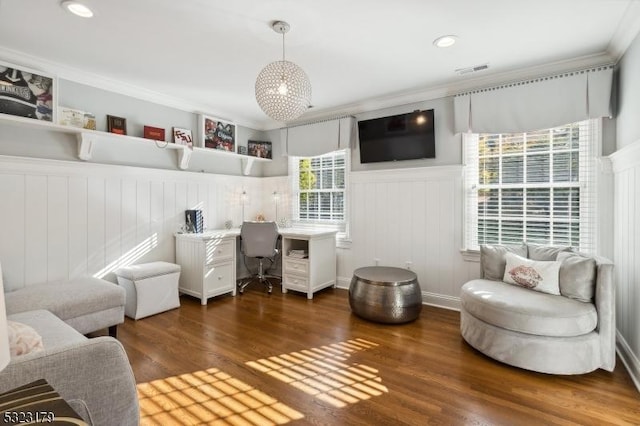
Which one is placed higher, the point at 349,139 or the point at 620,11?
the point at 620,11

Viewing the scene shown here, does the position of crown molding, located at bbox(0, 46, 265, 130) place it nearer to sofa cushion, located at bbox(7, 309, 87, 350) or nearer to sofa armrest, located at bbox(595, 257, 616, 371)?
sofa cushion, located at bbox(7, 309, 87, 350)

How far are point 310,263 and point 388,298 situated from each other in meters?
1.20

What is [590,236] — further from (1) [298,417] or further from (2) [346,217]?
(1) [298,417]

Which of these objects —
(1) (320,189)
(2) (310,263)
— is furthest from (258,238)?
(1) (320,189)

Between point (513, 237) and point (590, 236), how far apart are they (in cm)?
61

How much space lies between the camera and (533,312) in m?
2.27

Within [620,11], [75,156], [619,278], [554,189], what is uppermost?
[620,11]

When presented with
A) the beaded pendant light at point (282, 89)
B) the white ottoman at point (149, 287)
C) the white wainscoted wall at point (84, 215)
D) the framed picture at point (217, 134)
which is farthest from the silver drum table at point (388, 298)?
the framed picture at point (217, 134)

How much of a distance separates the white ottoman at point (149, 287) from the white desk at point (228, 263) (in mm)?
280

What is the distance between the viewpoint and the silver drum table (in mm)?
3123

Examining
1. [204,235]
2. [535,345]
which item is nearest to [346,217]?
[204,235]

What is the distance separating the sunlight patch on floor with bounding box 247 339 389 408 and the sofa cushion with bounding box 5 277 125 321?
1320mm

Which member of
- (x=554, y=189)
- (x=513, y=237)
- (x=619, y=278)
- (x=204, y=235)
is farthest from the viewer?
(x=204, y=235)

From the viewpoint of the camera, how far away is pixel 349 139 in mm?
4273
